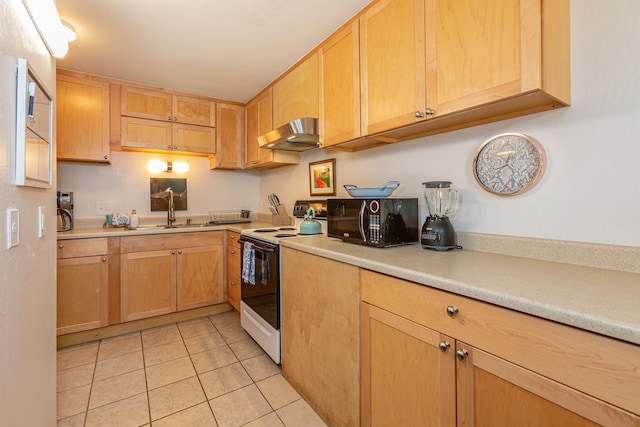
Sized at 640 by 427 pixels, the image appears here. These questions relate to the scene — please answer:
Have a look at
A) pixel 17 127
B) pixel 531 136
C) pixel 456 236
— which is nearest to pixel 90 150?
pixel 17 127

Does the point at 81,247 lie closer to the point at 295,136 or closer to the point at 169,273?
the point at 169,273

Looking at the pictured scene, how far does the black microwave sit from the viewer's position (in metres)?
1.51

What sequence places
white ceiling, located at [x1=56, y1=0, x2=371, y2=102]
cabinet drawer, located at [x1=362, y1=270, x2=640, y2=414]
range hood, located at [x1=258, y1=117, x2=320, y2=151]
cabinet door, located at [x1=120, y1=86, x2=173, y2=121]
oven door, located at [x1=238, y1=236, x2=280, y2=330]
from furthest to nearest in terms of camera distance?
cabinet door, located at [x1=120, y1=86, x2=173, y2=121], range hood, located at [x1=258, y1=117, x2=320, y2=151], oven door, located at [x1=238, y1=236, x2=280, y2=330], white ceiling, located at [x1=56, y1=0, x2=371, y2=102], cabinet drawer, located at [x1=362, y1=270, x2=640, y2=414]

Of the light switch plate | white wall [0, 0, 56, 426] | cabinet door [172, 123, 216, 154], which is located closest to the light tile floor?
white wall [0, 0, 56, 426]

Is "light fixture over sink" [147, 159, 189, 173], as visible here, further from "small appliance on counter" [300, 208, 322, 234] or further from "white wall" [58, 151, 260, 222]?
"small appliance on counter" [300, 208, 322, 234]

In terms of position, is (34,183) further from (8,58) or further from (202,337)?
(202,337)

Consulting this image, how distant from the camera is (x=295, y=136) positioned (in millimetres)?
2178

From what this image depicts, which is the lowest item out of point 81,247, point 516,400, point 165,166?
point 516,400

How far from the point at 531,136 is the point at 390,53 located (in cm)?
78

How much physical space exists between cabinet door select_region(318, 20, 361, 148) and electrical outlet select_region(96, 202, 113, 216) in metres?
2.39

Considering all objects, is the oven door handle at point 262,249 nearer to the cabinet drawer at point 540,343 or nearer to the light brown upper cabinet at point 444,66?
the light brown upper cabinet at point 444,66

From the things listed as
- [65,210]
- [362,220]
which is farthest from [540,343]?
[65,210]

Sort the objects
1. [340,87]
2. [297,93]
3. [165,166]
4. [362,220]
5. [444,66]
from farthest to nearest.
→ [165,166] → [297,93] → [340,87] → [362,220] → [444,66]

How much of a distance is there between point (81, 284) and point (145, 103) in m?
1.74
